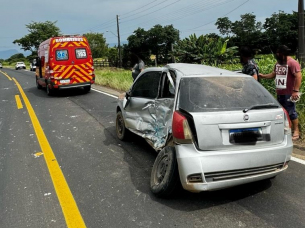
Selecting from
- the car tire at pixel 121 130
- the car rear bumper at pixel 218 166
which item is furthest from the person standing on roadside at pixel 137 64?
the car rear bumper at pixel 218 166

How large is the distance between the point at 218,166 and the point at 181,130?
21.3 inches

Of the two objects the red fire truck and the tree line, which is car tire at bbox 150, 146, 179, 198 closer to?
the red fire truck

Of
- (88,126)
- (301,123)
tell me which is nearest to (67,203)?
(88,126)

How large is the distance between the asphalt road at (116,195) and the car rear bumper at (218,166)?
1.11 ft

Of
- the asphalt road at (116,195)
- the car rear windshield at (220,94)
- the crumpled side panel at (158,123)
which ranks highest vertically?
the car rear windshield at (220,94)

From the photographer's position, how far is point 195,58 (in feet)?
43.7

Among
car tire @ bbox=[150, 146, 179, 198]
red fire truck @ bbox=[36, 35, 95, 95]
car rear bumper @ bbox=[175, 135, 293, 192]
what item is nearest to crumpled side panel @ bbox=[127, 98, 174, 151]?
car tire @ bbox=[150, 146, 179, 198]

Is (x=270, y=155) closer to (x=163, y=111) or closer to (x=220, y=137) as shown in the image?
(x=220, y=137)

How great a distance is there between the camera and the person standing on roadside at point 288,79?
16.7 ft

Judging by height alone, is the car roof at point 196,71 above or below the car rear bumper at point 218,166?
above

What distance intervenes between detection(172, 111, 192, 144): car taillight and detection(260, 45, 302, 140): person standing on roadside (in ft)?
9.23

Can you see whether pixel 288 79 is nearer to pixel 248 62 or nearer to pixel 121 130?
pixel 248 62

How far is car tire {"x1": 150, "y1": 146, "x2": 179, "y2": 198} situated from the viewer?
3355mm

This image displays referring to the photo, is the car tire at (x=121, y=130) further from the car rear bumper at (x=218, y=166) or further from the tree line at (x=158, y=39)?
the tree line at (x=158, y=39)
